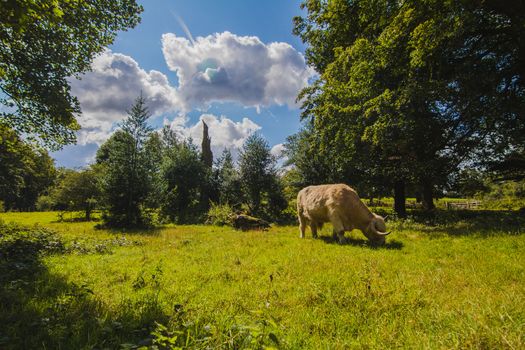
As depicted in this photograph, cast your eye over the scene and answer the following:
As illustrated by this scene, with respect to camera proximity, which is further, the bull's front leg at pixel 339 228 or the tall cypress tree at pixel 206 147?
the tall cypress tree at pixel 206 147

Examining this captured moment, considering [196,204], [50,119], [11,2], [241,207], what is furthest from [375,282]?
[196,204]

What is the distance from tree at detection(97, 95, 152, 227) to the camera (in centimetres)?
2184

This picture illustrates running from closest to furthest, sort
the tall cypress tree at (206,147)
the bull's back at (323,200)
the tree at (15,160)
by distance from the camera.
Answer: the bull's back at (323,200), the tree at (15,160), the tall cypress tree at (206,147)

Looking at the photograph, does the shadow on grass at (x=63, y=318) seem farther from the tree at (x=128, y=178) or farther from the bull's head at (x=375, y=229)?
the tree at (x=128, y=178)

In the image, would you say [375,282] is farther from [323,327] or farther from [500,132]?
[500,132]

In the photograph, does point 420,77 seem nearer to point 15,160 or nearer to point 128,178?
point 128,178

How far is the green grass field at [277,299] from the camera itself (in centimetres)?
324

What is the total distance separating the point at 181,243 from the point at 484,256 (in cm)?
1122

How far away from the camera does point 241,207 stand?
2916 centimetres

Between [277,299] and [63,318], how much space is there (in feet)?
11.1

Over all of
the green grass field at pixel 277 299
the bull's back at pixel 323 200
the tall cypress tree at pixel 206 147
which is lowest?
the green grass field at pixel 277 299

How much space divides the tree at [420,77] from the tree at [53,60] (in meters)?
12.0

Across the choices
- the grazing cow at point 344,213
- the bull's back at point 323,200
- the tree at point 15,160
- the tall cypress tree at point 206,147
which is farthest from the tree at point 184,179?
the grazing cow at point 344,213

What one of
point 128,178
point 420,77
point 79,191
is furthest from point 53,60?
point 79,191
